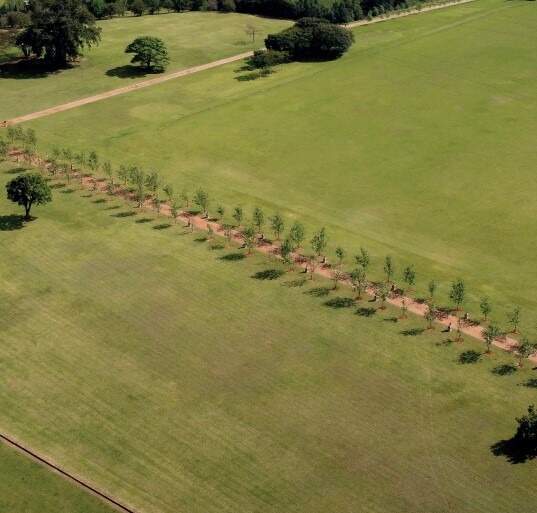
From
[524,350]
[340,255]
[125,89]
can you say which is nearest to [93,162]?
[125,89]

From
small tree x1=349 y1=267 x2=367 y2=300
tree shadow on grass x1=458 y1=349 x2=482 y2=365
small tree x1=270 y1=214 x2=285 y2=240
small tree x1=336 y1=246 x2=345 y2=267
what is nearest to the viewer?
tree shadow on grass x1=458 y1=349 x2=482 y2=365

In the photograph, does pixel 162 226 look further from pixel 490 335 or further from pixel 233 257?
pixel 490 335

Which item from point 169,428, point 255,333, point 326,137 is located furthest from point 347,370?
→ point 326,137

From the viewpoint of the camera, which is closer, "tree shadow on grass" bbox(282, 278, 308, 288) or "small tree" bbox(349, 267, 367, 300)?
"small tree" bbox(349, 267, 367, 300)

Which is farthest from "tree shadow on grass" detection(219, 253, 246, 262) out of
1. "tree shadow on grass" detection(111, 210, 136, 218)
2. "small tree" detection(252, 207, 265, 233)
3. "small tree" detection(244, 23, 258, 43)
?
"small tree" detection(244, 23, 258, 43)

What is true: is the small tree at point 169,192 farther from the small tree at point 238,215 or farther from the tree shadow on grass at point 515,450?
the tree shadow on grass at point 515,450

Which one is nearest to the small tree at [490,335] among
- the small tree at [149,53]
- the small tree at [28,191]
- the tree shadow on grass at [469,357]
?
the tree shadow on grass at [469,357]

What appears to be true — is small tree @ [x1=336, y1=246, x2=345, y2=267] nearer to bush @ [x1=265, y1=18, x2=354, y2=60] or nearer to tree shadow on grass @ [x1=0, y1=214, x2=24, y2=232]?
tree shadow on grass @ [x1=0, y1=214, x2=24, y2=232]
